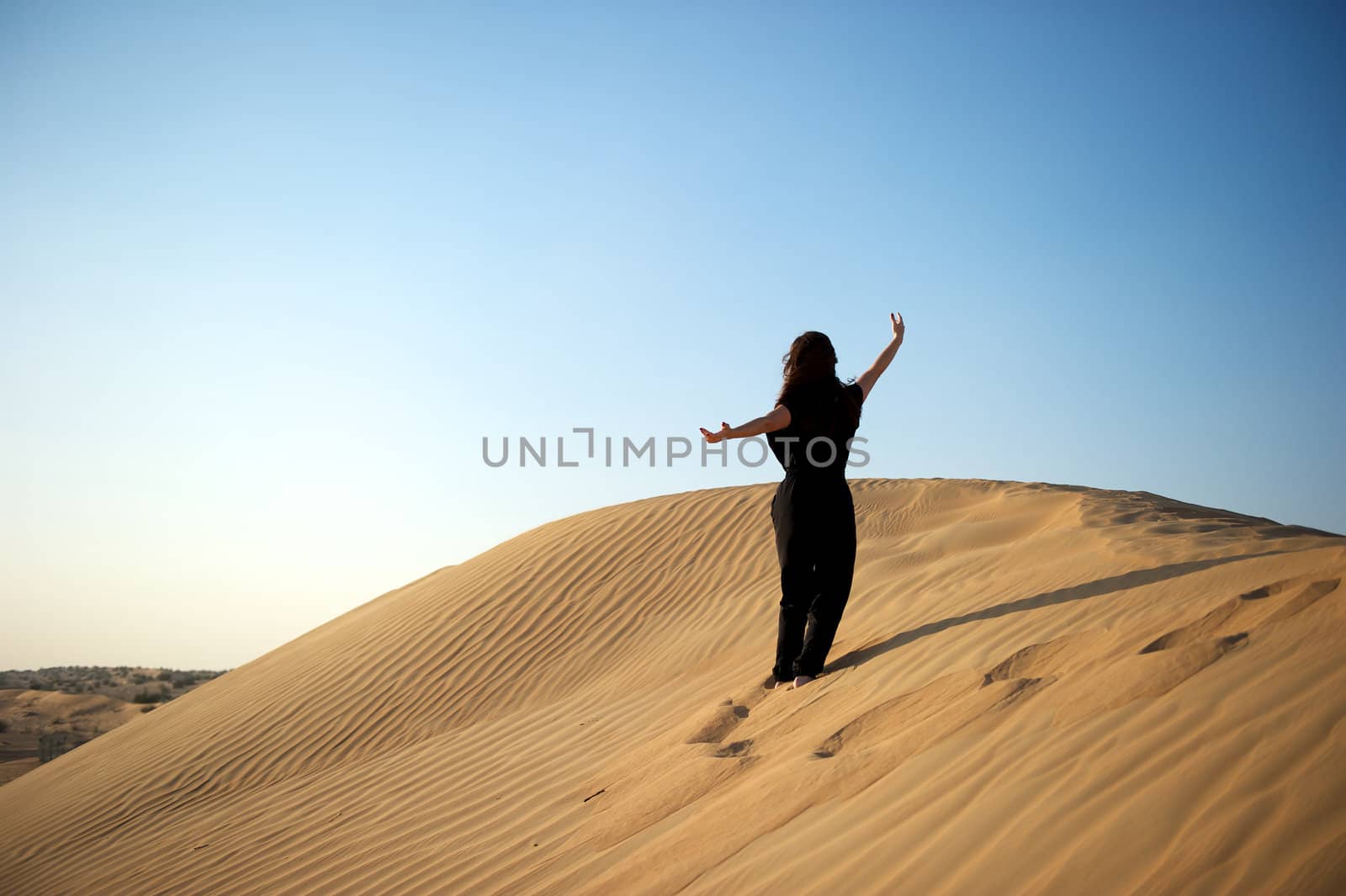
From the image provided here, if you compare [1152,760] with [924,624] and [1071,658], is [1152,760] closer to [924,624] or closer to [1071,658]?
[1071,658]

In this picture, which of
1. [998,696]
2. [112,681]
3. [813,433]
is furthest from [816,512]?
[112,681]

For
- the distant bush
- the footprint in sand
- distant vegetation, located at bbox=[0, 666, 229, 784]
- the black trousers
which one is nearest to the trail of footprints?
the footprint in sand

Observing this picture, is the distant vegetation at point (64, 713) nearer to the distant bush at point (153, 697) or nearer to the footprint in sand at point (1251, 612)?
the distant bush at point (153, 697)

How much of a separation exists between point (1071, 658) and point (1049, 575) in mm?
2514

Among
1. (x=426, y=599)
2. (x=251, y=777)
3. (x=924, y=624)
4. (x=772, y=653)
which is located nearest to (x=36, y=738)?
(x=426, y=599)

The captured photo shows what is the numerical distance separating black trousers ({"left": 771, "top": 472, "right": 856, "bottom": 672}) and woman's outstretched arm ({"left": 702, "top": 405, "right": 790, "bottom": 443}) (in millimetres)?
389

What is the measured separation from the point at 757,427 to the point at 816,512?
691 millimetres

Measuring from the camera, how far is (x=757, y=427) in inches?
157

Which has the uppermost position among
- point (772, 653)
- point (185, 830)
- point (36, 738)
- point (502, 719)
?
point (772, 653)

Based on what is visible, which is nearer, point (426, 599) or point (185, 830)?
point (185, 830)

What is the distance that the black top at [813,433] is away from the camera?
4305mm

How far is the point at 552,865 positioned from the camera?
3.42 m

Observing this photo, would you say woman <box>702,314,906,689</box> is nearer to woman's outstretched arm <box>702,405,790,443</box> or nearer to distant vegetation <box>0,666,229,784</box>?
woman's outstretched arm <box>702,405,790,443</box>

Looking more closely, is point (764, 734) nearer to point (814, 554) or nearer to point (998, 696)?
point (814, 554)
